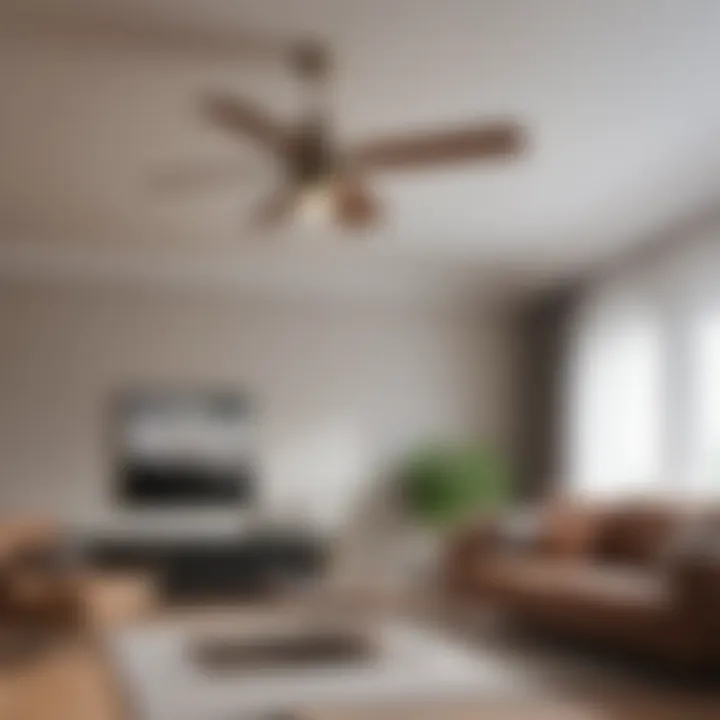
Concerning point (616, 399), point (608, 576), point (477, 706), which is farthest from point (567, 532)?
point (477, 706)

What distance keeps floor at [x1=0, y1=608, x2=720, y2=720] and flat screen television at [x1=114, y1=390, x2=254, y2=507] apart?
2660 mm

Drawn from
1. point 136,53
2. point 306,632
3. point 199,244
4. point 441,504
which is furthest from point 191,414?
point 136,53

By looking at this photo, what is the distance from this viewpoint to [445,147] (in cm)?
361

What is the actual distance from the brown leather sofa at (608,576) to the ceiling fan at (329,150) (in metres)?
1.78

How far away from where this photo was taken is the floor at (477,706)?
334 centimetres

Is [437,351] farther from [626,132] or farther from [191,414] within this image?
[626,132]

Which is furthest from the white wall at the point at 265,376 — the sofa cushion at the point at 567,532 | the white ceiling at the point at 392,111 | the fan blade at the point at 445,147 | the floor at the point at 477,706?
the fan blade at the point at 445,147

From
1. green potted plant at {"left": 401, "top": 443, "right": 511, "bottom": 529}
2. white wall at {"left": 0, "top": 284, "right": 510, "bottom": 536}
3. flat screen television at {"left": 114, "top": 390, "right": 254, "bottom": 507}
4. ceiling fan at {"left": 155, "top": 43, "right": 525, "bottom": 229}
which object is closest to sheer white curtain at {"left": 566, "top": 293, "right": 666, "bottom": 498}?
green potted plant at {"left": 401, "top": 443, "right": 511, "bottom": 529}

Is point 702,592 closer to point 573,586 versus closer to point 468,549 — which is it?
point 573,586

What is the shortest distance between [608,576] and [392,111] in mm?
2433

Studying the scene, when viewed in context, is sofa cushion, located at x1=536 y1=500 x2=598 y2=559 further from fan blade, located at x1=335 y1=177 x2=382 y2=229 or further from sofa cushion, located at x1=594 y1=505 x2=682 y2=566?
fan blade, located at x1=335 y1=177 x2=382 y2=229

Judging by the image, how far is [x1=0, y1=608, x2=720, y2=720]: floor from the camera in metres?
3.34

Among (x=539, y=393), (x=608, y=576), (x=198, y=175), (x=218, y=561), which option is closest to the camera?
(x=608, y=576)

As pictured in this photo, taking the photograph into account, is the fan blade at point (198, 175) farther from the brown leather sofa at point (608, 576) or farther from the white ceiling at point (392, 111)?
the brown leather sofa at point (608, 576)
